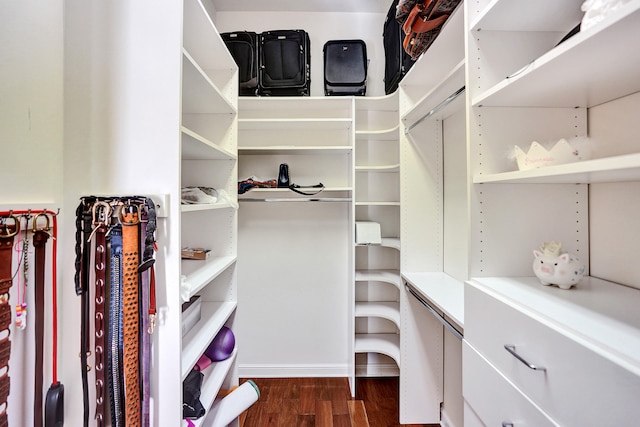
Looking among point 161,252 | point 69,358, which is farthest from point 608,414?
point 69,358

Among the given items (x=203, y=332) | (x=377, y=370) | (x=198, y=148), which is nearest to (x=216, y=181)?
(x=198, y=148)

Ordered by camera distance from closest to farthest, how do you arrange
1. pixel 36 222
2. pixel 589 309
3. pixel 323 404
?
pixel 589 309, pixel 36 222, pixel 323 404

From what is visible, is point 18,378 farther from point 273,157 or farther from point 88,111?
point 273,157

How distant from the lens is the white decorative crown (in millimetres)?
801

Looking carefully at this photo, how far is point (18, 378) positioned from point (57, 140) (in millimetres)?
748

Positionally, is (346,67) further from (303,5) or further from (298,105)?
(303,5)

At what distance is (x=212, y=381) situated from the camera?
4.73 feet

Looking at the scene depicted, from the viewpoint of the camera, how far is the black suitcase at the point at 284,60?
2.12 metres

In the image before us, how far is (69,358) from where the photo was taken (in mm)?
977

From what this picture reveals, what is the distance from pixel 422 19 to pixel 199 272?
165cm

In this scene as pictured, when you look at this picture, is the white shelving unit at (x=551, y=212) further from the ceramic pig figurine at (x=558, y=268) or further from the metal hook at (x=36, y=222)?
the metal hook at (x=36, y=222)

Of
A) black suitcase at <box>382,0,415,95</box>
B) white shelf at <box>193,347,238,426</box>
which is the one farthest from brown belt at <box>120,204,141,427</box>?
black suitcase at <box>382,0,415,95</box>

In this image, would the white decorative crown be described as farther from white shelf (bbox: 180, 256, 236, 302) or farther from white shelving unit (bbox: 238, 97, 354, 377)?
white shelving unit (bbox: 238, 97, 354, 377)

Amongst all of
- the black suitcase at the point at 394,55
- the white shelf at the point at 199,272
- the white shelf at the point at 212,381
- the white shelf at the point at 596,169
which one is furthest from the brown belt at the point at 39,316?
the black suitcase at the point at 394,55
